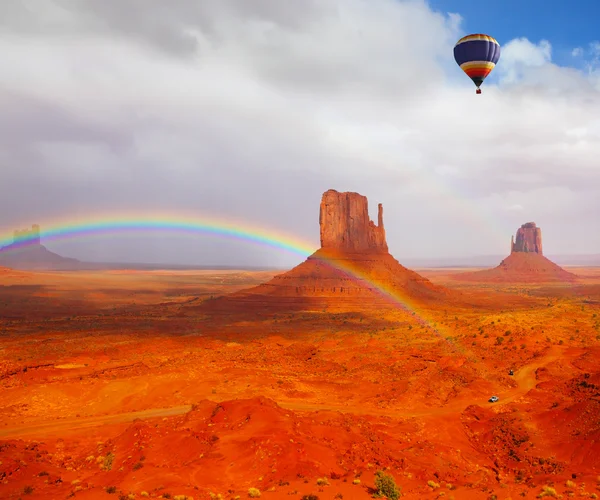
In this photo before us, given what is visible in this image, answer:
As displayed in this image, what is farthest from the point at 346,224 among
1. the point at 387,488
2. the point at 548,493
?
the point at 387,488

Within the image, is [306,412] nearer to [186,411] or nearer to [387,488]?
[186,411]

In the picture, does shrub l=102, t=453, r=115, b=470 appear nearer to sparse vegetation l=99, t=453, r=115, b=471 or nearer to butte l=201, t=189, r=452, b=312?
sparse vegetation l=99, t=453, r=115, b=471

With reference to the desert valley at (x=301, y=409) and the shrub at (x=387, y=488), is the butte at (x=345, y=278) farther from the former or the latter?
the shrub at (x=387, y=488)

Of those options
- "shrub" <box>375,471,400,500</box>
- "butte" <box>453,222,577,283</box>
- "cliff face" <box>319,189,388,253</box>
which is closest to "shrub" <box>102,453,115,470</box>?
"shrub" <box>375,471,400,500</box>

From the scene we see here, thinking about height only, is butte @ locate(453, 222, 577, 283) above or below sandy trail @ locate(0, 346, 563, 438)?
above

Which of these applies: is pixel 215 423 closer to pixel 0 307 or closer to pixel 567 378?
pixel 567 378

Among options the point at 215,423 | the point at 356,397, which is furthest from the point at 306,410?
the point at 215,423
